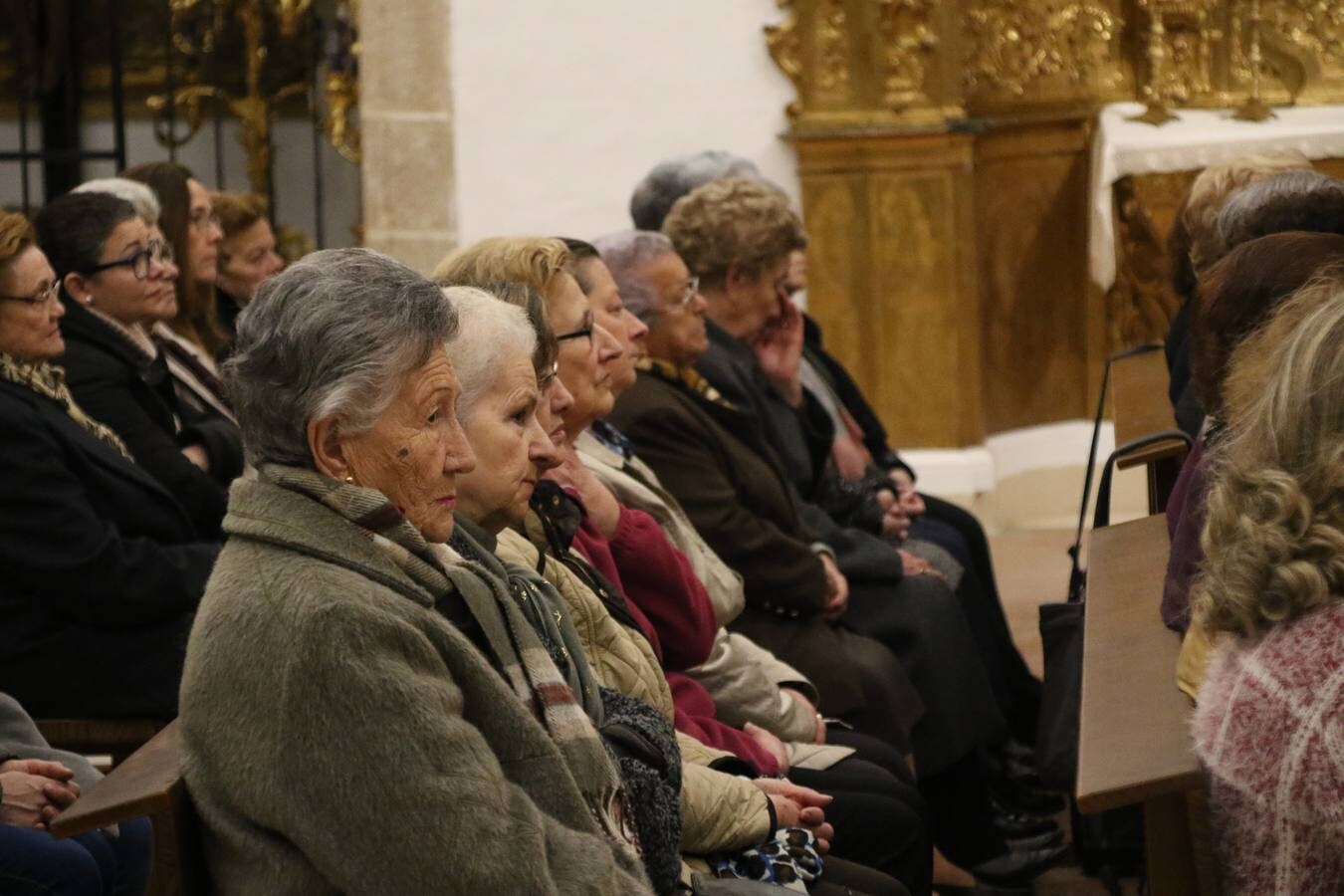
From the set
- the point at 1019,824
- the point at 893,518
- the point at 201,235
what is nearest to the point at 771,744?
the point at 1019,824

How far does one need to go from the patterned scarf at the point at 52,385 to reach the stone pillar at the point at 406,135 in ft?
12.5

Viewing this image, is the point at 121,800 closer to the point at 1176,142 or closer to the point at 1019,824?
the point at 1019,824

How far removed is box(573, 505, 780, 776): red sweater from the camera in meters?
3.57

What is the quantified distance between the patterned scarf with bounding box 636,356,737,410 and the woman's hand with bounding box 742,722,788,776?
0.95 metres

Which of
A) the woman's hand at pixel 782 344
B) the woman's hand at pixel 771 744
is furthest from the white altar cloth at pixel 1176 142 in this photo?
the woman's hand at pixel 771 744

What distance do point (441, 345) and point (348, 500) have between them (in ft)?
0.82

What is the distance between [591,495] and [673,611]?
254 mm

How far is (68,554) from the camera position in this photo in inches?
152

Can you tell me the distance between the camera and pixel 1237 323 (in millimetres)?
3232

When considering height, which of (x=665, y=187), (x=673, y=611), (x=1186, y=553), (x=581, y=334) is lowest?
(x=673, y=611)

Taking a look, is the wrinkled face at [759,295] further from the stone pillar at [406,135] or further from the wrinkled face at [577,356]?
the stone pillar at [406,135]

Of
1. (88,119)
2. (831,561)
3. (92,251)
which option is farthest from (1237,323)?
(88,119)

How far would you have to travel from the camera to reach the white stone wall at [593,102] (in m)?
7.82

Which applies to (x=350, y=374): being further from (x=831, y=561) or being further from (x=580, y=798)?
(x=831, y=561)
